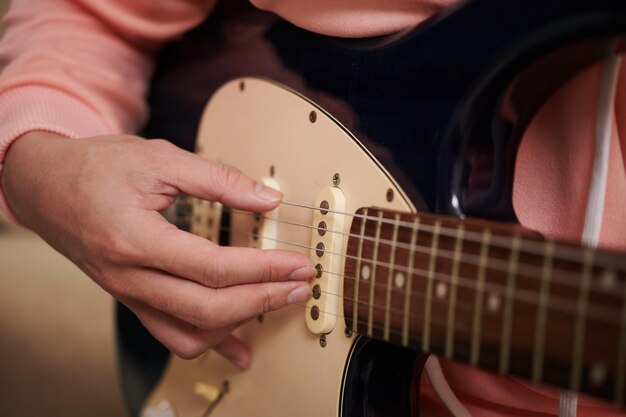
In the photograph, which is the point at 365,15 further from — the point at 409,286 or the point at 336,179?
the point at 409,286

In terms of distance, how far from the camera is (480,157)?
1.43 ft

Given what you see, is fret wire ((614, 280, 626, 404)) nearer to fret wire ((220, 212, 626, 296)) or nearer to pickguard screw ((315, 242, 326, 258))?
fret wire ((220, 212, 626, 296))

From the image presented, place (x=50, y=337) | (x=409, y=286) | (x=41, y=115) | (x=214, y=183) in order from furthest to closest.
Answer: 1. (x=50, y=337)
2. (x=41, y=115)
3. (x=214, y=183)
4. (x=409, y=286)

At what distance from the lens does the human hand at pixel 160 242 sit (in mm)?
485

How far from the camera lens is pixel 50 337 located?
1.33 m

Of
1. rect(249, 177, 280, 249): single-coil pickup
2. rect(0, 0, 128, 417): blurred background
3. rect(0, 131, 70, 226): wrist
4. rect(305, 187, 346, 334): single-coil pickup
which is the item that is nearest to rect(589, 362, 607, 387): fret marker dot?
rect(305, 187, 346, 334): single-coil pickup

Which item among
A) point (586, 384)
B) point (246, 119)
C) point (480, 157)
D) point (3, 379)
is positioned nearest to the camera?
point (586, 384)

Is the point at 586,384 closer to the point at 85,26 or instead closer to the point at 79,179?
the point at 79,179

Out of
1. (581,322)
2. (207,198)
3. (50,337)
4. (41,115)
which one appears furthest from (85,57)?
(50,337)

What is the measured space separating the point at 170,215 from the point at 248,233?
20 cm

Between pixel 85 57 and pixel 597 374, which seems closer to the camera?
pixel 597 374

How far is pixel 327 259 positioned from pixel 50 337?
109 centimetres

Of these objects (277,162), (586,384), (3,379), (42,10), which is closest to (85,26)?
(42,10)

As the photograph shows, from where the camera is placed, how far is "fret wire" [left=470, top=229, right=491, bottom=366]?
1.18 ft
